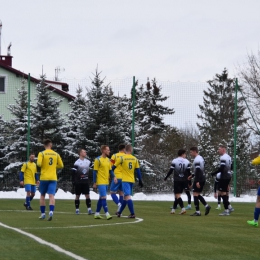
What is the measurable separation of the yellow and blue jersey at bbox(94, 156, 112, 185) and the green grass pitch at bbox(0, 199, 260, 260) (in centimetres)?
153

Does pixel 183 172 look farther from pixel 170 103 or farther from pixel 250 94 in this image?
pixel 250 94

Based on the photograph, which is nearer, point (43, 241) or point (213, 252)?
point (213, 252)

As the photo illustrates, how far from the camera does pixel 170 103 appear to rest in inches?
1336

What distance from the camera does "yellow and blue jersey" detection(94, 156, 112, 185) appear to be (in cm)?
1908

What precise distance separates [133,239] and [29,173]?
13971 mm

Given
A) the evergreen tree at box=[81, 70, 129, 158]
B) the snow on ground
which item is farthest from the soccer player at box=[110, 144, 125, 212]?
the evergreen tree at box=[81, 70, 129, 158]

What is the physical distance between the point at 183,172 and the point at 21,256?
1303 centimetres

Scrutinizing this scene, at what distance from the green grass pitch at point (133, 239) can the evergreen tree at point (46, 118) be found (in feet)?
61.0

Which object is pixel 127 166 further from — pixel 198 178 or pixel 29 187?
pixel 29 187

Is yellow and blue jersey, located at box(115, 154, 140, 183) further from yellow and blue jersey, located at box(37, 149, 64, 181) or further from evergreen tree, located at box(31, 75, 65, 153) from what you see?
evergreen tree, located at box(31, 75, 65, 153)

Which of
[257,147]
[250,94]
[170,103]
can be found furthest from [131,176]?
[250,94]

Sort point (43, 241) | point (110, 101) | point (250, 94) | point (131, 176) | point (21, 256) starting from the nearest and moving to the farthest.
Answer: point (21, 256), point (43, 241), point (131, 176), point (110, 101), point (250, 94)

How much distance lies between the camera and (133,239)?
41.5ft

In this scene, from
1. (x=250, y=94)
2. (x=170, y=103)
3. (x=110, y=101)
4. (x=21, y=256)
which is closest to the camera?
(x=21, y=256)
